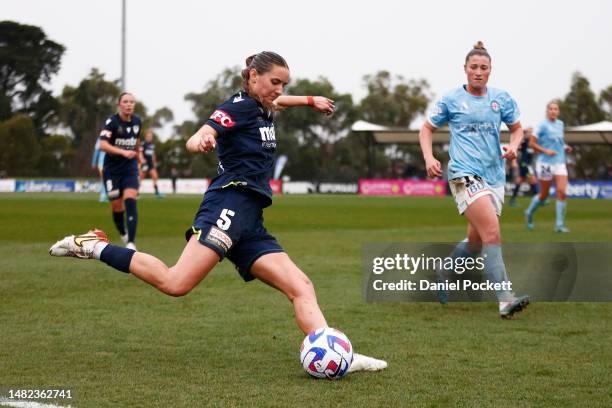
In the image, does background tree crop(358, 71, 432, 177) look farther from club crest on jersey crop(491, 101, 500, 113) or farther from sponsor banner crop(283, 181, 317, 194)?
club crest on jersey crop(491, 101, 500, 113)

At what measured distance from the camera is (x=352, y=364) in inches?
200

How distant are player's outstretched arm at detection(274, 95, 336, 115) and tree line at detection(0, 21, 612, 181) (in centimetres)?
3957

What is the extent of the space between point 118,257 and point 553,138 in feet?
41.7

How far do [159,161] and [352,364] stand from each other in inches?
2950

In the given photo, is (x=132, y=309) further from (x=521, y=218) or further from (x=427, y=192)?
Answer: (x=427, y=192)

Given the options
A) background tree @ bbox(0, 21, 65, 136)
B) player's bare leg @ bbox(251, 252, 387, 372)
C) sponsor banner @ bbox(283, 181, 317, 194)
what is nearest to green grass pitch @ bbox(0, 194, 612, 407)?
player's bare leg @ bbox(251, 252, 387, 372)

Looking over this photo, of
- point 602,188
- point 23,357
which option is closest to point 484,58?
point 23,357

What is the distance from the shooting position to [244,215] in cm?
519

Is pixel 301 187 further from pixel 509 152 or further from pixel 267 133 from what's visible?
pixel 267 133

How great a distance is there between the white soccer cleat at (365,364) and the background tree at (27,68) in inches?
1575

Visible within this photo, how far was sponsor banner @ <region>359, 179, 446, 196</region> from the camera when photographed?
49531 millimetres

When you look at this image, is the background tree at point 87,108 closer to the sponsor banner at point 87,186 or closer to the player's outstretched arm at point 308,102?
the sponsor banner at point 87,186

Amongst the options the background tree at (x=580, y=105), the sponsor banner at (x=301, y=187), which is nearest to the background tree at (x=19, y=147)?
the sponsor banner at (x=301, y=187)

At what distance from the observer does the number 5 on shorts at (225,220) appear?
16.8 ft
